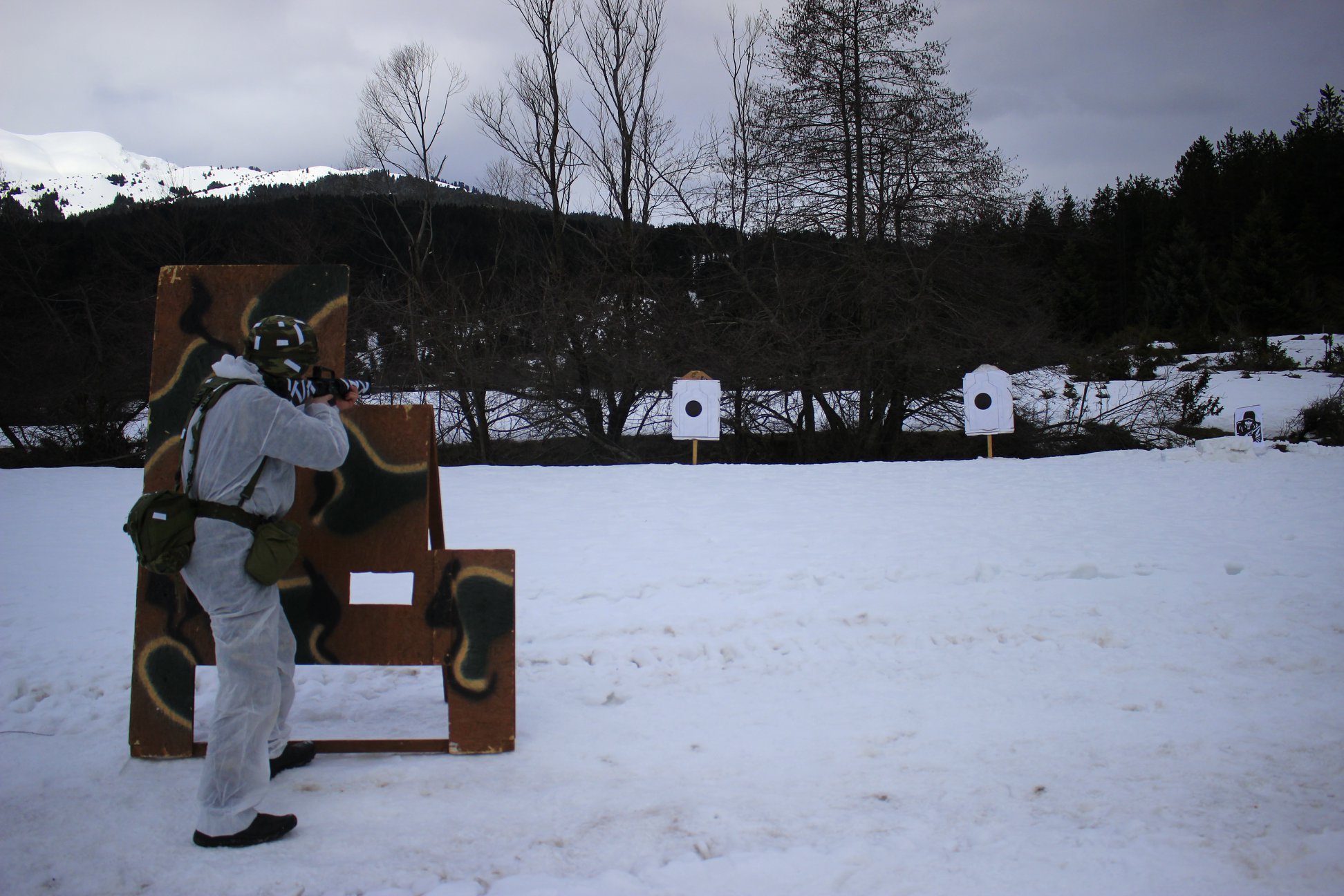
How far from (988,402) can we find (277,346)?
11.1 m

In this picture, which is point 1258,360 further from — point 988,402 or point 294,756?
point 294,756

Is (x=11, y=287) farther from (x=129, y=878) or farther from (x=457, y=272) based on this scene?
(x=129, y=878)

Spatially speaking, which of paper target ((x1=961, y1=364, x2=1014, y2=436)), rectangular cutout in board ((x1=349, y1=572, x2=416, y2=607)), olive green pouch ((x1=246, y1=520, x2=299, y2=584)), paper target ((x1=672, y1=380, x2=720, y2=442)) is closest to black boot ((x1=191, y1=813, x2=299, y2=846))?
olive green pouch ((x1=246, y1=520, x2=299, y2=584))

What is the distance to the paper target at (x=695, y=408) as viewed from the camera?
40.2ft

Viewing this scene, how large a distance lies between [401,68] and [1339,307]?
36.7 meters

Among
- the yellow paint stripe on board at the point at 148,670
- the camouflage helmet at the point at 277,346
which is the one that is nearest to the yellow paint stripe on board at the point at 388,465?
the camouflage helmet at the point at 277,346

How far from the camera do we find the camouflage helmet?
3.04 m

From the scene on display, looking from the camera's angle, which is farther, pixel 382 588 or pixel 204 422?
pixel 382 588

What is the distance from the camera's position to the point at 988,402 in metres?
12.3

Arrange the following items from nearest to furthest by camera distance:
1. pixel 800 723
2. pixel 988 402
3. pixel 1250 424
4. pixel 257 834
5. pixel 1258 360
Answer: pixel 257 834
pixel 800 723
pixel 1250 424
pixel 988 402
pixel 1258 360

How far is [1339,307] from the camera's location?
33.7m

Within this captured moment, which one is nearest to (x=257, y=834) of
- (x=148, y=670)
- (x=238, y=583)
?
(x=238, y=583)

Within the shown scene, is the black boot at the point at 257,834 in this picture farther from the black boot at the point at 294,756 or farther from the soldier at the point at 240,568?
the black boot at the point at 294,756

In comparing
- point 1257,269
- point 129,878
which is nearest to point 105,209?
point 129,878
